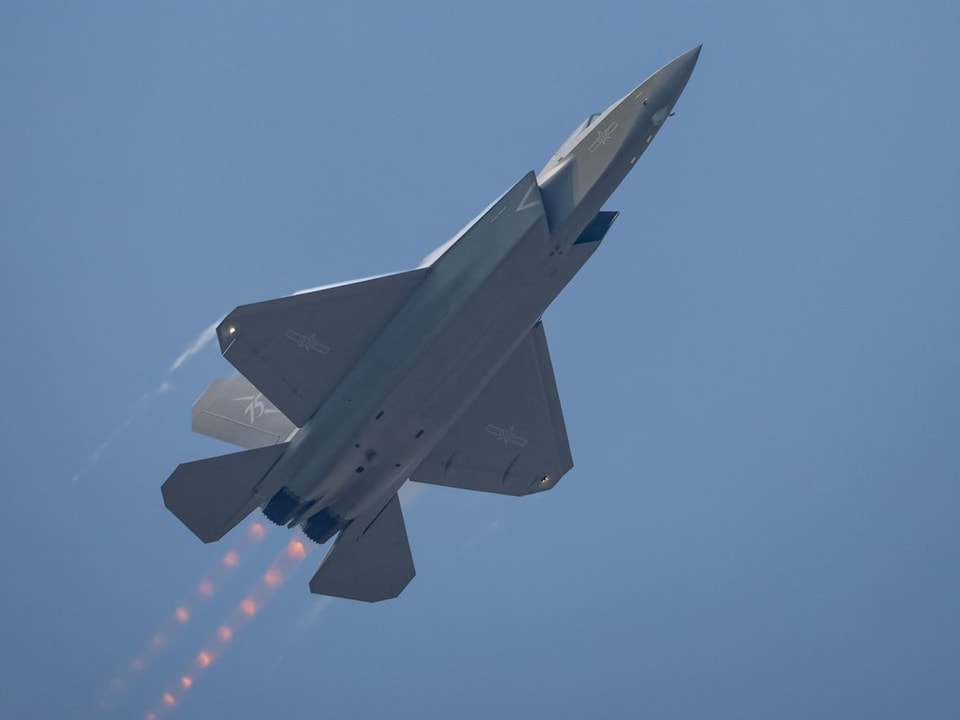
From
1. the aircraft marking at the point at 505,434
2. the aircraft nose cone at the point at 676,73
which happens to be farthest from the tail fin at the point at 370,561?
the aircraft nose cone at the point at 676,73

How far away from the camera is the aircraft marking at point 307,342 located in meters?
26.1

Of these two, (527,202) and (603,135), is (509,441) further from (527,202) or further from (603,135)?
(603,135)

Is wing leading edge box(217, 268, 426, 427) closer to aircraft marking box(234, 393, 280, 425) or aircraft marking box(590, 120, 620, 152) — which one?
aircraft marking box(234, 393, 280, 425)

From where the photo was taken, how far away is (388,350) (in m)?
25.9

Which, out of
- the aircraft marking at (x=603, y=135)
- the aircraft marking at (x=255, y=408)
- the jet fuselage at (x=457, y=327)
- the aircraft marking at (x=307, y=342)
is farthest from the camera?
the aircraft marking at (x=255, y=408)

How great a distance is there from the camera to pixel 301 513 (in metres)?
27.0

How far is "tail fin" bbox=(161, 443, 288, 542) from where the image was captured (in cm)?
2594

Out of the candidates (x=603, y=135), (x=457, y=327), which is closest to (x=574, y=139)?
(x=603, y=135)

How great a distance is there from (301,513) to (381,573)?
3166 mm

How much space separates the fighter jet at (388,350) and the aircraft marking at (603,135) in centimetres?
3

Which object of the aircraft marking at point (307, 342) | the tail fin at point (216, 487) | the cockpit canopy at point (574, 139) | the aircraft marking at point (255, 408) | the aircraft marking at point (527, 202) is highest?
the cockpit canopy at point (574, 139)

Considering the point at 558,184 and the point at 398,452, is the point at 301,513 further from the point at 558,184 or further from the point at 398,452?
the point at 558,184

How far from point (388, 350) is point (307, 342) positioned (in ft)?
6.44

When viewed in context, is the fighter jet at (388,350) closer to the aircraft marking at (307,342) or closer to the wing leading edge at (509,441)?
the aircraft marking at (307,342)
